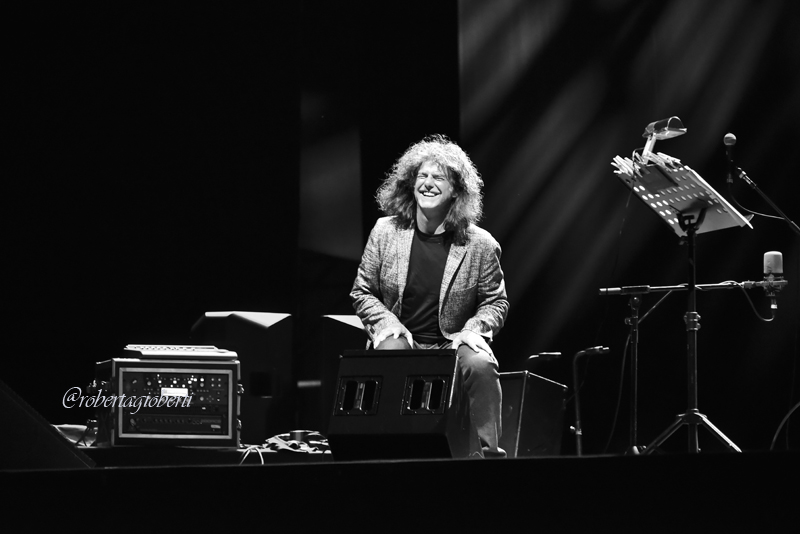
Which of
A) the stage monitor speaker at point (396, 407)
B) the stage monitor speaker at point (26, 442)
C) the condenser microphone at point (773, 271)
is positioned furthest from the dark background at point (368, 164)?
the stage monitor speaker at point (26, 442)

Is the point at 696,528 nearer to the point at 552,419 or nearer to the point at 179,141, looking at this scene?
the point at 552,419

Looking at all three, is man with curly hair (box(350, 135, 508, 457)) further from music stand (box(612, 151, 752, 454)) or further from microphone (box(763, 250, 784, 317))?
microphone (box(763, 250, 784, 317))

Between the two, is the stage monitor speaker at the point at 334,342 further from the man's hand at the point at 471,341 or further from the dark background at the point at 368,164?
the man's hand at the point at 471,341

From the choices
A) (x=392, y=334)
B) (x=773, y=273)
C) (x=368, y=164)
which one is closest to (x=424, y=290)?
(x=392, y=334)

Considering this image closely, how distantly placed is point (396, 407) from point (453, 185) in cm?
133

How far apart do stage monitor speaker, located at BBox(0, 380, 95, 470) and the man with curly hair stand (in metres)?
1.53

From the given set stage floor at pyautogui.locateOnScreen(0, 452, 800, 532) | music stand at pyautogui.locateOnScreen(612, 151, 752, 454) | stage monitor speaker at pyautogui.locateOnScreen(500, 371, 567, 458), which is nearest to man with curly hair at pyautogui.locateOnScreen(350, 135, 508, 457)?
music stand at pyautogui.locateOnScreen(612, 151, 752, 454)

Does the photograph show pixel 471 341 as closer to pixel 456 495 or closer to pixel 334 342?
pixel 334 342

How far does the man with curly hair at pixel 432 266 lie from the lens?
3549mm

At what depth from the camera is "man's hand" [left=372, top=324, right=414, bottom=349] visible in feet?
11.0

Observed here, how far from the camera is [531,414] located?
4.52 metres

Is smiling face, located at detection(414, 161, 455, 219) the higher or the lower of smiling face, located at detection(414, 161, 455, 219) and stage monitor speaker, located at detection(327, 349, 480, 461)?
the higher

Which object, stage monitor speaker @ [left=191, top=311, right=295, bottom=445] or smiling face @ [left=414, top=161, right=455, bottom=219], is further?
stage monitor speaker @ [left=191, top=311, right=295, bottom=445]

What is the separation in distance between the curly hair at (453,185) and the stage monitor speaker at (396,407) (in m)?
1.00
